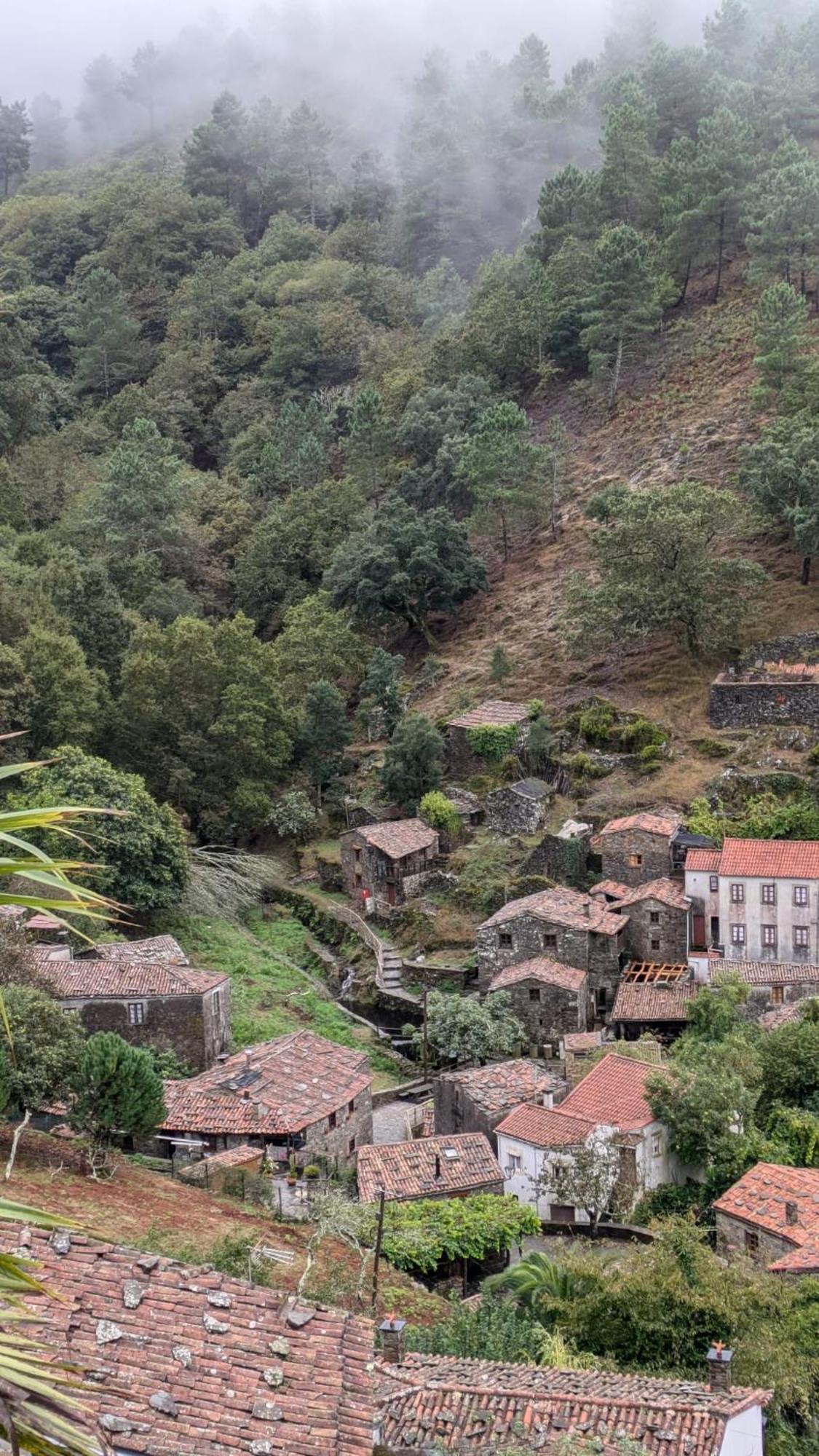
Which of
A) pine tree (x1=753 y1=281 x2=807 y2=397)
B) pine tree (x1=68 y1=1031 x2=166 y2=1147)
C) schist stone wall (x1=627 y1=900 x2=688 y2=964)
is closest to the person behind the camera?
pine tree (x1=68 y1=1031 x2=166 y2=1147)

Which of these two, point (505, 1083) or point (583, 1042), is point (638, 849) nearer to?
point (583, 1042)

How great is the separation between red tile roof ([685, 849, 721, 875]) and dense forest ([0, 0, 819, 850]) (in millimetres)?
10405

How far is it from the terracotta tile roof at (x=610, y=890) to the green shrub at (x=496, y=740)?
770 centimetres

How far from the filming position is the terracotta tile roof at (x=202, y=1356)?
11.1 metres

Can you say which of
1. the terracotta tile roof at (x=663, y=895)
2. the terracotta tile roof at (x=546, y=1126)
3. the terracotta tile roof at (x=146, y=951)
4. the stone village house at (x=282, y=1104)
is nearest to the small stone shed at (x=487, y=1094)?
the terracotta tile roof at (x=546, y=1126)

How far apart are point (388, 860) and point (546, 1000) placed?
27.7ft

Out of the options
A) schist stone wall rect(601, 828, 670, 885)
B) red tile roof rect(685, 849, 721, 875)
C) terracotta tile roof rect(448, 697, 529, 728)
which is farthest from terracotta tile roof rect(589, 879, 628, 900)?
terracotta tile roof rect(448, 697, 529, 728)

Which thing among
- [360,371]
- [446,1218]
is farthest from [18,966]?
[360,371]

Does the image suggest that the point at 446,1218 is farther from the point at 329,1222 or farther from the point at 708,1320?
the point at 708,1320

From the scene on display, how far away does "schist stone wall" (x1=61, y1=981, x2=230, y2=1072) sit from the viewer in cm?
3372

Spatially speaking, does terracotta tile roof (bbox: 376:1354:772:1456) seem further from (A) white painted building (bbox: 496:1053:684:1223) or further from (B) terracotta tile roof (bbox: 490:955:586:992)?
(B) terracotta tile roof (bbox: 490:955:586:992)

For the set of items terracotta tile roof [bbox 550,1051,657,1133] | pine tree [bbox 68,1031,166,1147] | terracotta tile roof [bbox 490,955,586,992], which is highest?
pine tree [bbox 68,1031,166,1147]

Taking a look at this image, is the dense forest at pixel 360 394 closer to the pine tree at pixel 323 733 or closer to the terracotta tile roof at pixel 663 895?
the pine tree at pixel 323 733

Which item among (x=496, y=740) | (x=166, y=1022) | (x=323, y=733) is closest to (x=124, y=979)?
(x=166, y=1022)
